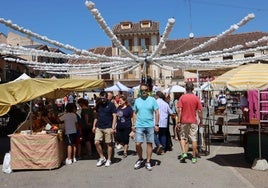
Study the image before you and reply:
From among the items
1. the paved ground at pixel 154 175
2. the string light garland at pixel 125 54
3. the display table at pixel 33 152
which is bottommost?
the paved ground at pixel 154 175

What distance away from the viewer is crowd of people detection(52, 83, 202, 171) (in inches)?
338

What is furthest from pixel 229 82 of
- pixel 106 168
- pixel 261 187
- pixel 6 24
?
pixel 6 24

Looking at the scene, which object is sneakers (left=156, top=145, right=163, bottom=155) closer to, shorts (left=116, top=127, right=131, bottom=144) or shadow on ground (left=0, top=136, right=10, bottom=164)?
shorts (left=116, top=127, right=131, bottom=144)

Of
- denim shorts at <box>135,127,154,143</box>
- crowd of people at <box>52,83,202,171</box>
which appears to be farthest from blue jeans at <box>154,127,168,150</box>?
denim shorts at <box>135,127,154,143</box>

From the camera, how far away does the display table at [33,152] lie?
8789 millimetres

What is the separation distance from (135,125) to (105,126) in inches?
34.4

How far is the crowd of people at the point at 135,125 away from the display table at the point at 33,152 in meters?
0.67

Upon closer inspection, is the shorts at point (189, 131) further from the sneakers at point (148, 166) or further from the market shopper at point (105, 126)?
the market shopper at point (105, 126)

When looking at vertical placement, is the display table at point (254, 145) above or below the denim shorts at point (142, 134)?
below

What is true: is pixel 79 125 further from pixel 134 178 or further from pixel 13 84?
pixel 134 178

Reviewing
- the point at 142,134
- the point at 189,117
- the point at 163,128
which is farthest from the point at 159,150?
the point at 142,134

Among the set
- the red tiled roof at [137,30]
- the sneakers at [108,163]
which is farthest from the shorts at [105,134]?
the red tiled roof at [137,30]

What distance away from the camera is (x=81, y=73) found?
15125 mm

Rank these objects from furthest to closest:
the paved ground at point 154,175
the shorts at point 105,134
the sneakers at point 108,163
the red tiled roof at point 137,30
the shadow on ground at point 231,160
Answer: the red tiled roof at point 137,30
the shorts at point 105,134
the sneakers at point 108,163
the shadow on ground at point 231,160
the paved ground at point 154,175
